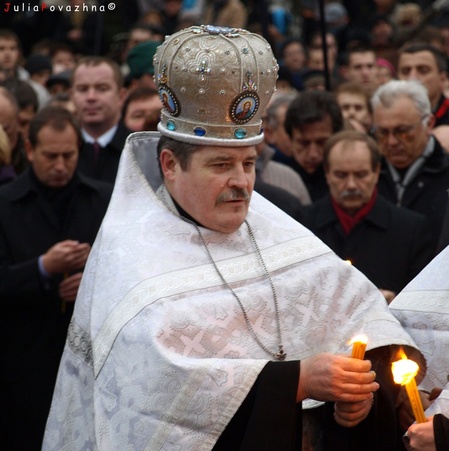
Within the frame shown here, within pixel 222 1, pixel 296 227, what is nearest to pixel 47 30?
pixel 222 1

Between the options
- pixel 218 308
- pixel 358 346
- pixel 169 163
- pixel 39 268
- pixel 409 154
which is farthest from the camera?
pixel 409 154

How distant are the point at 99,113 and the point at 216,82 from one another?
4.88 meters

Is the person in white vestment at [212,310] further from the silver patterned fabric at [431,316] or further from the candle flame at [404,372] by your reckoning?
the candle flame at [404,372]

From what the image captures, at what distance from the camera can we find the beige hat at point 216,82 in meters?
5.12

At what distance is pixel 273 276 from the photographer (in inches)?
210

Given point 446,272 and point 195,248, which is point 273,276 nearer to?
point 195,248

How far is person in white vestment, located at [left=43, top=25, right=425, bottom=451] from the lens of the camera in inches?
192

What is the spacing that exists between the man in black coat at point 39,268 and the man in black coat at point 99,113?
1439 mm

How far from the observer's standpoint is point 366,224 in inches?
301

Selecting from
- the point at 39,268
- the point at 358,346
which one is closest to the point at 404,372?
the point at 358,346

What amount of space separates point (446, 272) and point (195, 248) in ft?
3.78

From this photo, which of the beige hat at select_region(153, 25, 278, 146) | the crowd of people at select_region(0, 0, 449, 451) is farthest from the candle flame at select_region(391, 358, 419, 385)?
the beige hat at select_region(153, 25, 278, 146)

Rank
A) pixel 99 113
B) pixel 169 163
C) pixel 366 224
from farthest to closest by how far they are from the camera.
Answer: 1. pixel 99 113
2. pixel 366 224
3. pixel 169 163

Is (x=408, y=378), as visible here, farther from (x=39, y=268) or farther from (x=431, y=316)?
(x=39, y=268)
